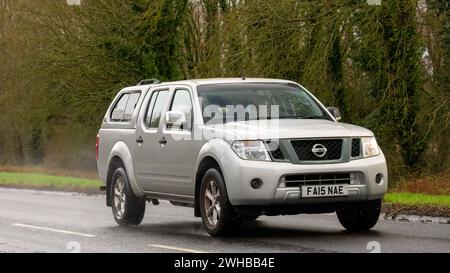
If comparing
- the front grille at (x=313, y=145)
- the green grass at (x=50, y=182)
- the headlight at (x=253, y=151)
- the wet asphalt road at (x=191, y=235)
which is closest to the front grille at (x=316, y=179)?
the front grille at (x=313, y=145)

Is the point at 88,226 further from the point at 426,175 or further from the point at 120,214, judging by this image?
the point at 426,175

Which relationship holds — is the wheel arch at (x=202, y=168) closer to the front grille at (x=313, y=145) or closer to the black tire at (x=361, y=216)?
the front grille at (x=313, y=145)

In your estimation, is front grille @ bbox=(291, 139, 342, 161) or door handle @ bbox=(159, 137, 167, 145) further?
door handle @ bbox=(159, 137, 167, 145)

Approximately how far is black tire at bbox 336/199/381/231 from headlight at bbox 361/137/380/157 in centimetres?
58

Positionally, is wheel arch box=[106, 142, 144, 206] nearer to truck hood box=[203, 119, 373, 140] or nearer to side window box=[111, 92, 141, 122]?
side window box=[111, 92, 141, 122]

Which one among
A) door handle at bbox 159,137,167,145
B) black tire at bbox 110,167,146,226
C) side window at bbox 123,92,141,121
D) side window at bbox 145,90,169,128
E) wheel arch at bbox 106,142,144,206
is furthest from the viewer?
side window at bbox 123,92,141,121

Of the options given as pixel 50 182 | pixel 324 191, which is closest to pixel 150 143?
pixel 324 191

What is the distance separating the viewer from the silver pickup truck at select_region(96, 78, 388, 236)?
11.9m

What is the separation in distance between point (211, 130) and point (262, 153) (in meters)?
0.97

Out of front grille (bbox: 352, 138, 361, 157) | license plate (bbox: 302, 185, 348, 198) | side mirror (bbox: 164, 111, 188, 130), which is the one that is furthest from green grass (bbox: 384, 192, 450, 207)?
side mirror (bbox: 164, 111, 188, 130)

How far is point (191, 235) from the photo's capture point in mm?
13227

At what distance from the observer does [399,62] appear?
2416cm

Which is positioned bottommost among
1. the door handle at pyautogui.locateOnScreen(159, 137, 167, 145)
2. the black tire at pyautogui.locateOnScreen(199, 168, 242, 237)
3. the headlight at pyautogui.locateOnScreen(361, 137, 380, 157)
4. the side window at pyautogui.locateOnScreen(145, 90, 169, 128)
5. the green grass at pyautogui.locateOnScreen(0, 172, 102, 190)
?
the green grass at pyautogui.locateOnScreen(0, 172, 102, 190)
